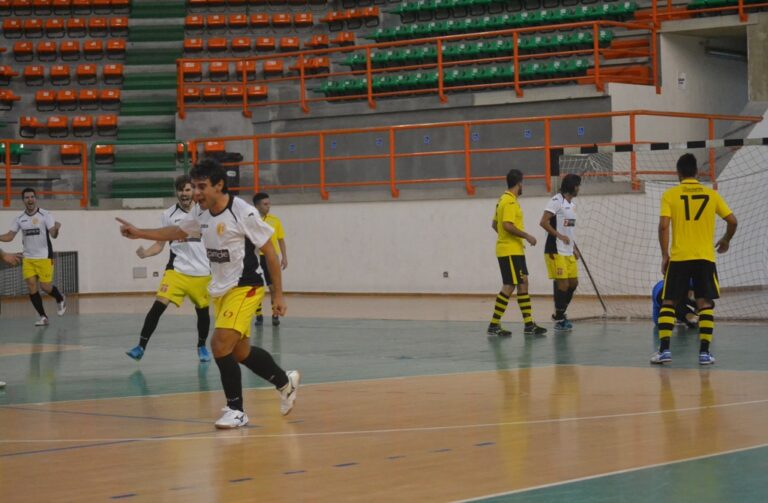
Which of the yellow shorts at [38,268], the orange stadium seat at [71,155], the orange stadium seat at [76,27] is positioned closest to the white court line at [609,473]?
the yellow shorts at [38,268]

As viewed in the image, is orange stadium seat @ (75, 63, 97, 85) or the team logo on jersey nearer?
the team logo on jersey

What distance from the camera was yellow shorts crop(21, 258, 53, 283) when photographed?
838 inches

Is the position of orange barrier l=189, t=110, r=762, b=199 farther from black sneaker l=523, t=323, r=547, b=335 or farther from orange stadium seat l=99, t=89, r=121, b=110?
black sneaker l=523, t=323, r=547, b=335

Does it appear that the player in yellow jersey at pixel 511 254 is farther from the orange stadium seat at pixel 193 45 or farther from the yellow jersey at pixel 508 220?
the orange stadium seat at pixel 193 45

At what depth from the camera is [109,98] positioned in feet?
112

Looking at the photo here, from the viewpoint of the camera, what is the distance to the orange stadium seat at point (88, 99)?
34.0m

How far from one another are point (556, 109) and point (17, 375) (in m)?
16.7

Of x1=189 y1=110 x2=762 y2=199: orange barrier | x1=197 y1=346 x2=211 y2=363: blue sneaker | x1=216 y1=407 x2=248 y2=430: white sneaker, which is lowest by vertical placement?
x1=197 y1=346 x2=211 y2=363: blue sneaker

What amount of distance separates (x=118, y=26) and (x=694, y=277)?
26.8 m

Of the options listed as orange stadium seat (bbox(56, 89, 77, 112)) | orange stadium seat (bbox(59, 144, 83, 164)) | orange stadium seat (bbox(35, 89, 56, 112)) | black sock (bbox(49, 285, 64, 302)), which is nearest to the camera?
black sock (bbox(49, 285, 64, 302))

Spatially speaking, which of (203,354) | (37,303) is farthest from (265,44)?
(203,354)

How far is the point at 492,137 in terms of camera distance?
28172mm

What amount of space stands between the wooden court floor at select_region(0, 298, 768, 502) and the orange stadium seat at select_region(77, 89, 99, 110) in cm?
1923

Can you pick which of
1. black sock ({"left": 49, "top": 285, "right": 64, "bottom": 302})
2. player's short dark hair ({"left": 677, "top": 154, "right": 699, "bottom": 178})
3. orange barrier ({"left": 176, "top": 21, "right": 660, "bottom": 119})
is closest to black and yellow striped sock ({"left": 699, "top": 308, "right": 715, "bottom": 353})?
player's short dark hair ({"left": 677, "top": 154, "right": 699, "bottom": 178})
